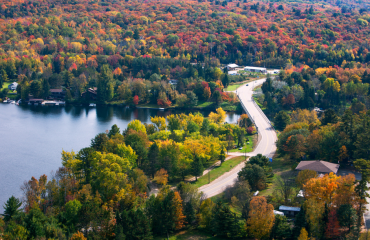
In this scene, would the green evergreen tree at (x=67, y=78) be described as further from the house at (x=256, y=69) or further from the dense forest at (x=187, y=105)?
the house at (x=256, y=69)

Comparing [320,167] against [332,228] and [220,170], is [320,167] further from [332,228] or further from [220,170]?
[220,170]

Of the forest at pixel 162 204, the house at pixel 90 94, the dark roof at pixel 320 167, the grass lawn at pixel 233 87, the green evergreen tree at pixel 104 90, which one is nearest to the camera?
the forest at pixel 162 204

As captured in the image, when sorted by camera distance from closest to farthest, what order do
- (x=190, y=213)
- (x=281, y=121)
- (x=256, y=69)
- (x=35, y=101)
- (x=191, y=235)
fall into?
(x=191, y=235) → (x=190, y=213) → (x=281, y=121) → (x=35, y=101) → (x=256, y=69)

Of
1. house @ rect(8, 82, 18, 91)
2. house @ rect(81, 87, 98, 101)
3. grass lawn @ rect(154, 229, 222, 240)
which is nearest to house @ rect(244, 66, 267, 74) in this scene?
house @ rect(81, 87, 98, 101)

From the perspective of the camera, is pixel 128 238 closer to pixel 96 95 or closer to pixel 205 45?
pixel 96 95

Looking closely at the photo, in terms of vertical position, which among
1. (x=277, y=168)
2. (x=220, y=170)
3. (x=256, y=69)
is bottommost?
(x=220, y=170)

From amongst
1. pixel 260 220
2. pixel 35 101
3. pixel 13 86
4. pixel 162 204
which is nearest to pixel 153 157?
pixel 162 204

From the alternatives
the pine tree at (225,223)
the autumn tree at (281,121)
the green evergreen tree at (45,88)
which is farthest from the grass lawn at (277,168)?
the green evergreen tree at (45,88)

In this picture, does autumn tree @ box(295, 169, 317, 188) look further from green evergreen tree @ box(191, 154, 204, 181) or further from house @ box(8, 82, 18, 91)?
house @ box(8, 82, 18, 91)
